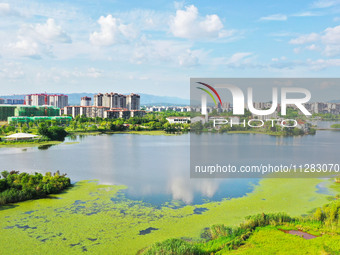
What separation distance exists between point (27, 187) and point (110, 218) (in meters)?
2.74

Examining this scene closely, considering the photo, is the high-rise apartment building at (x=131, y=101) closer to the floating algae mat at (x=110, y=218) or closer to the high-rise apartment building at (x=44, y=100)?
the high-rise apartment building at (x=44, y=100)

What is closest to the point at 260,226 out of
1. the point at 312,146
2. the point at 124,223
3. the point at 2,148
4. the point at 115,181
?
the point at 124,223

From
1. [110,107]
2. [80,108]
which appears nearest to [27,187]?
[80,108]

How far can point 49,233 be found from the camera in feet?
19.5

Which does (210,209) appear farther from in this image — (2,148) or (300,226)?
(2,148)

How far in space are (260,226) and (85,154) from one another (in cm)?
1160

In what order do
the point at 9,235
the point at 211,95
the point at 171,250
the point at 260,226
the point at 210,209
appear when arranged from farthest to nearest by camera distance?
the point at 211,95, the point at 210,209, the point at 260,226, the point at 9,235, the point at 171,250

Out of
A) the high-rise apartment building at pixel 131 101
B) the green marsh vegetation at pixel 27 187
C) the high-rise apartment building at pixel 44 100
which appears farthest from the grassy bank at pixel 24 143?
the high-rise apartment building at pixel 44 100

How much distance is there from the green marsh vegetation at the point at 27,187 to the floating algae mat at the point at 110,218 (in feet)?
0.88

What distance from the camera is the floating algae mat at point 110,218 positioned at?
556 cm

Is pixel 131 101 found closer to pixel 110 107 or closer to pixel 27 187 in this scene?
pixel 110 107

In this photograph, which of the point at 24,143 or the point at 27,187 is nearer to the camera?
the point at 27,187

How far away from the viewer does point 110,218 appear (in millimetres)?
6762

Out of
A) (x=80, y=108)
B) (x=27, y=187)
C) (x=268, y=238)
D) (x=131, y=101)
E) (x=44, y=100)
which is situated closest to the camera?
(x=268, y=238)
